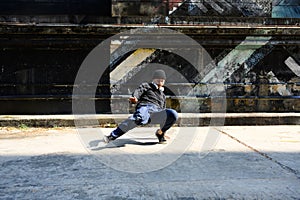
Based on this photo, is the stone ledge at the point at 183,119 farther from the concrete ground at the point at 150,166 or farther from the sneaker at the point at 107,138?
the sneaker at the point at 107,138

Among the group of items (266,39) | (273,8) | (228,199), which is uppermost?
(273,8)

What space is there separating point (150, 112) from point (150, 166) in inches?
45.6

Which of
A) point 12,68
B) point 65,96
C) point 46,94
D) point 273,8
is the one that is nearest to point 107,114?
point 65,96

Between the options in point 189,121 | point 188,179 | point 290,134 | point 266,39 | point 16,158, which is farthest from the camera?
point 266,39

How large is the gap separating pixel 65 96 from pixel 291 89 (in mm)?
4112

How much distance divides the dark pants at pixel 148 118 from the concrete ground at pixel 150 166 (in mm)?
209

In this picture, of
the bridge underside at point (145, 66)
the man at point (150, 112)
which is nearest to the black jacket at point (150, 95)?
the man at point (150, 112)

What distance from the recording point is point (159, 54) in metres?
5.59

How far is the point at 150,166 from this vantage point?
2996 mm

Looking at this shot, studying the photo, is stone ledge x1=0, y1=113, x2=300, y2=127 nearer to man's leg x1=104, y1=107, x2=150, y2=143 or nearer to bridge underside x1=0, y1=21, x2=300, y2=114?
bridge underside x1=0, y1=21, x2=300, y2=114

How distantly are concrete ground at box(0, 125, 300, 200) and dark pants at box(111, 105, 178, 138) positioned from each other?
209 mm

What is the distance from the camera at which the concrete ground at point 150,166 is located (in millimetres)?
2344

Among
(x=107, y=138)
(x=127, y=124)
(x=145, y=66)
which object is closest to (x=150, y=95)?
(x=127, y=124)

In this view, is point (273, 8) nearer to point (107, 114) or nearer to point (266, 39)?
point (266, 39)
